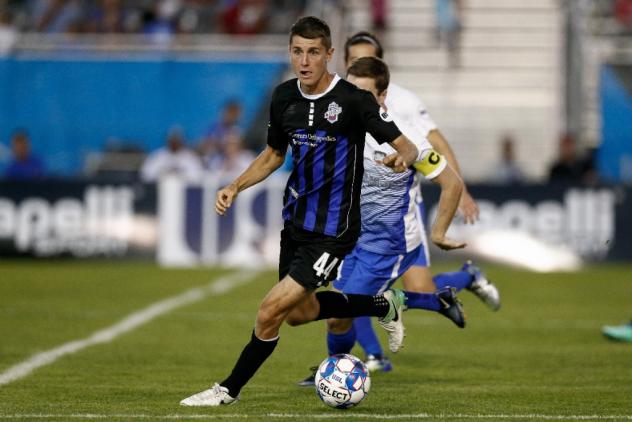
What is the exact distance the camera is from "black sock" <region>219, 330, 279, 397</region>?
7.27m

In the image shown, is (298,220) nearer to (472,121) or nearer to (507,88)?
(472,121)

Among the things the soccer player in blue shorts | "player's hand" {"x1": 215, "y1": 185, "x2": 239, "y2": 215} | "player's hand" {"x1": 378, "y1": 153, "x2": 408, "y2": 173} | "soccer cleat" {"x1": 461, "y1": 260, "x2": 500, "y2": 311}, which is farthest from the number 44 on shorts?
"soccer cleat" {"x1": 461, "y1": 260, "x2": 500, "y2": 311}

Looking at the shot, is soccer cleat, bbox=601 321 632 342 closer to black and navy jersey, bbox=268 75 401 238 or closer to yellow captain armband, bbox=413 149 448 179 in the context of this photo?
yellow captain armband, bbox=413 149 448 179

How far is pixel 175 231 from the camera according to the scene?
19.0 m

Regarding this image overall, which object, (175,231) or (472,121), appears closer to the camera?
(175,231)

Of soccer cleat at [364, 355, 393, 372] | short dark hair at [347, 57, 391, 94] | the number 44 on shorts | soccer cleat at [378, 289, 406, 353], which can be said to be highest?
short dark hair at [347, 57, 391, 94]

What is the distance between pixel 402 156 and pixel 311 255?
2.56 feet

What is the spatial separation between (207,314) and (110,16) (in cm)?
1136

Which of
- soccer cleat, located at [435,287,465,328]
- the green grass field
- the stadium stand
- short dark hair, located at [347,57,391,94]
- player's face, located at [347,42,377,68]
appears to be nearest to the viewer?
the green grass field

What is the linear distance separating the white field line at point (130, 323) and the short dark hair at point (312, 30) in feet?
9.76

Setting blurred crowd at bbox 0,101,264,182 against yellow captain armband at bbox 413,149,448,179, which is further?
blurred crowd at bbox 0,101,264,182

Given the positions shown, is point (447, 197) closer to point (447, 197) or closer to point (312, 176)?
point (447, 197)

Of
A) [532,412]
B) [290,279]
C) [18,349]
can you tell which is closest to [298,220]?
[290,279]

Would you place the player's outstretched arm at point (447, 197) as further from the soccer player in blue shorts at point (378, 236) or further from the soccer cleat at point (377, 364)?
the soccer cleat at point (377, 364)
